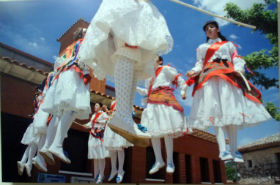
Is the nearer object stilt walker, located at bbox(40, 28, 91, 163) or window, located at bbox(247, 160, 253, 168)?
stilt walker, located at bbox(40, 28, 91, 163)

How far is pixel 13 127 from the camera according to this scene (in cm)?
334

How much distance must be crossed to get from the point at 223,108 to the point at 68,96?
1.39 meters

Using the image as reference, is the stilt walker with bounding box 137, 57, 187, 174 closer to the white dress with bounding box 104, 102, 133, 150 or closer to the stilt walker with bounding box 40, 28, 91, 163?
the white dress with bounding box 104, 102, 133, 150

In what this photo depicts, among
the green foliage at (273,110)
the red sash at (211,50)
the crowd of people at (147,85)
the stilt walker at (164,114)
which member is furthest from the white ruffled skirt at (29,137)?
the green foliage at (273,110)

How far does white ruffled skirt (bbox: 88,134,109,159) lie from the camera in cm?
368

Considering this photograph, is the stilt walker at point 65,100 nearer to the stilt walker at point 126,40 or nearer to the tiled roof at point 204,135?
the stilt walker at point 126,40

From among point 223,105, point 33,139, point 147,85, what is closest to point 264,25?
point 223,105

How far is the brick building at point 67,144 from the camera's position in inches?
119

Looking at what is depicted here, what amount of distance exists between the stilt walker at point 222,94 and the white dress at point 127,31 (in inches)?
30.0

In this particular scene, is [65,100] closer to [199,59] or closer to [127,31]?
[127,31]

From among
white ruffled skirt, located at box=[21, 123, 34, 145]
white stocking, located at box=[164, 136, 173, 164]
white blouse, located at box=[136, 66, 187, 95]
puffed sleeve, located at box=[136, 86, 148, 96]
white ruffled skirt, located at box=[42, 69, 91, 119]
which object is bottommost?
white stocking, located at box=[164, 136, 173, 164]

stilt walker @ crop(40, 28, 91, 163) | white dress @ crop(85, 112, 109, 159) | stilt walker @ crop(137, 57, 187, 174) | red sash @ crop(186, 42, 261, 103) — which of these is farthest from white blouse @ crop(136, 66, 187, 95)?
stilt walker @ crop(40, 28, 91, 163)

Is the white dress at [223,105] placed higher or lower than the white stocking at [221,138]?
higher

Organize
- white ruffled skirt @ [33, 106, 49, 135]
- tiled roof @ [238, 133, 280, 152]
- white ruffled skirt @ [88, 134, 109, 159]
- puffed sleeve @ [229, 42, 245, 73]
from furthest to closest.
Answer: white ruffled skirt @ [88, 134, 109, 159] < white ruffled skirt @ [33, 106, 49, 135] < puffed sleeve @ [229, 42, 245, 73] < tiled roof @ [238, 133, 280, 152]
